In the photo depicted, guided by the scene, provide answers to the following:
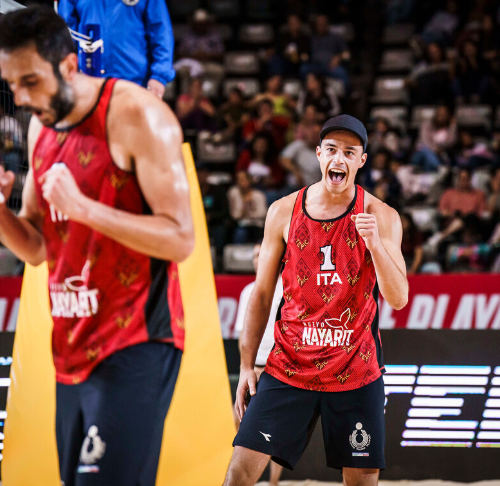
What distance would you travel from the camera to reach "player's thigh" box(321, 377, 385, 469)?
9.48 feet

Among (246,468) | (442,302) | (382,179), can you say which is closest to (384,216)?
(246,468)

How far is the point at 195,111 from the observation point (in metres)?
10.1

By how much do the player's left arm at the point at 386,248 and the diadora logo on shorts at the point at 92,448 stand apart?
1350mm

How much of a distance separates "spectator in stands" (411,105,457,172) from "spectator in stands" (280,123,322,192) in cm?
161

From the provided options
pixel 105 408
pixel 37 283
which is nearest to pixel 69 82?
→ pixel 105 408

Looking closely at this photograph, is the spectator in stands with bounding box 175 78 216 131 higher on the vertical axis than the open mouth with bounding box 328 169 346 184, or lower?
higher

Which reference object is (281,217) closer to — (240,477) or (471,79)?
(240,477)

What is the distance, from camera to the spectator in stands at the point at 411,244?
783 cm

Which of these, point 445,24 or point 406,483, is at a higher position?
point 445,24

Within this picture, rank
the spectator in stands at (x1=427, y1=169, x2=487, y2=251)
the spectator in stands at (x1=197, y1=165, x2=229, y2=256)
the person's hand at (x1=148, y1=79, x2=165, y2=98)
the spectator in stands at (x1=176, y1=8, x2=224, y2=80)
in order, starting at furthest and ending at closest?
the spectator in stands at (x1=176, y1=8, x2=224, y2=80), the spectator in stands at (x1=427, y1=169, x2=487, y2=251), the spectator in stands at (x1=197, y1=165, x2=229, y2=256), the person's hand at (x1=148, y1=79, x2=165, y2=98)

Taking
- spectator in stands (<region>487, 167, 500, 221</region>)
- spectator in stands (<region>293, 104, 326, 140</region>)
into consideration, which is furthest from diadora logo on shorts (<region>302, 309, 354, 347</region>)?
spectator in stands (<region>293, 104, 326, 140</region>)

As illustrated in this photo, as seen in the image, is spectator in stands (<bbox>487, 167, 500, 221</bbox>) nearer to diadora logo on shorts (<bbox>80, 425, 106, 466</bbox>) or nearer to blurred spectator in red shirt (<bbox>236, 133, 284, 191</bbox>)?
blurred spectator in red shirt (<bbox>236, 133, 284, 191</bbox>)

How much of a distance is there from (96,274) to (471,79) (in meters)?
10.7

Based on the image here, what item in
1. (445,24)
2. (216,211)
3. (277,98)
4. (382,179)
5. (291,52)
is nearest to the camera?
(216,211)
